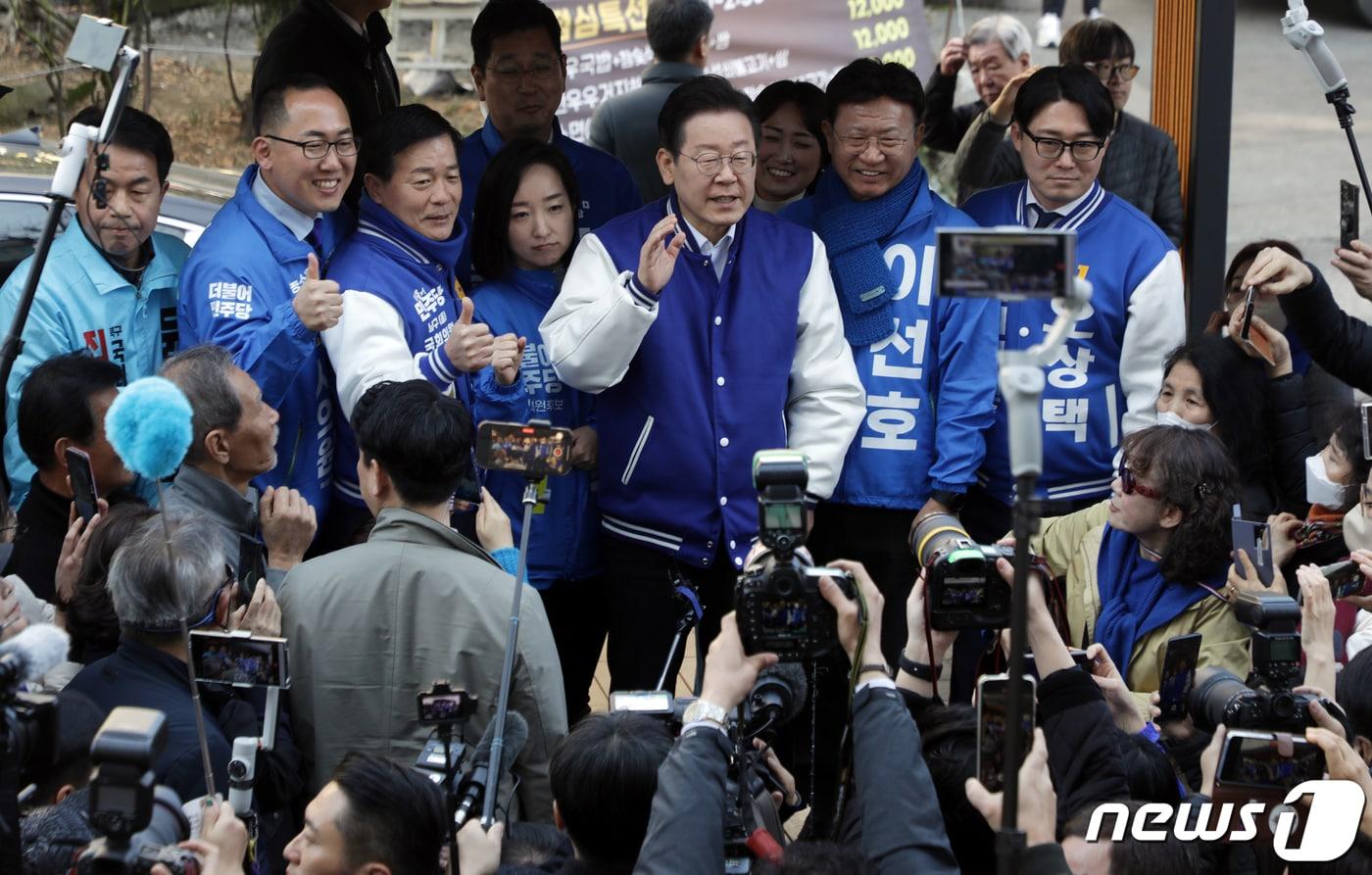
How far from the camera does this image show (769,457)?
103 inches

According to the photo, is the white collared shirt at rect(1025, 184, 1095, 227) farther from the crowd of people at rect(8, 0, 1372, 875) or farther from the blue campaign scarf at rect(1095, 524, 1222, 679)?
the blue campaign scarf at rect(1095, 524, 1222, 679)

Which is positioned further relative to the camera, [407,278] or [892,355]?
[892,355]

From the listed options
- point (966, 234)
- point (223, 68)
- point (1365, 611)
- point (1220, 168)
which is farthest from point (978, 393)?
point (223, 68)

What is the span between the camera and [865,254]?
409cm

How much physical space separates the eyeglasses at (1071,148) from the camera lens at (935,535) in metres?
1.36

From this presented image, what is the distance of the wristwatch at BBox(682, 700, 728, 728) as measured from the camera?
249cm

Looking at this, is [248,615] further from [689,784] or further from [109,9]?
[109,9]

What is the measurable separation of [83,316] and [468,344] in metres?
1.00

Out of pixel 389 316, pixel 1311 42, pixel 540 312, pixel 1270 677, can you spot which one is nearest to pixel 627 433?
pixel 540 312

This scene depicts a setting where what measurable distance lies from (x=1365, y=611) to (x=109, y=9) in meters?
7.08

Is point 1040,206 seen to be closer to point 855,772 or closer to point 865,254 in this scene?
point 865,254

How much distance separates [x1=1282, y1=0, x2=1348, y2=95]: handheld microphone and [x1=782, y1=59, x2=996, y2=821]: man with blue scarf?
3.02 ft

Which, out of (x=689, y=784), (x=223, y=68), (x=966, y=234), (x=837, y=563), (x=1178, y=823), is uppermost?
(x=223, y=68)

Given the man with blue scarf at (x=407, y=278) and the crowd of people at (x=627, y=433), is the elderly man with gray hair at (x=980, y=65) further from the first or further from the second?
the man with blue scarf at (x=407, y=278)
